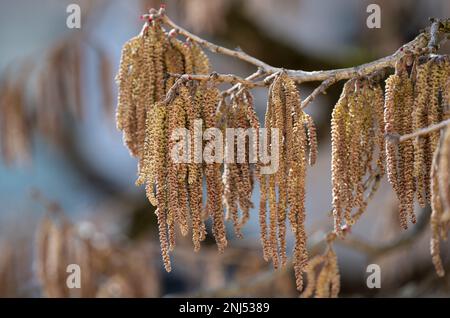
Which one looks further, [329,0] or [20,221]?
[329,0]

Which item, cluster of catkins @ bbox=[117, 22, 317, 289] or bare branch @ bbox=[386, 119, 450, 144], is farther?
cluster of catkins @ bbox=[117, 22, 317, 289]

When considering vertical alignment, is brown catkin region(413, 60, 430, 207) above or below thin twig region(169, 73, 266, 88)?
below

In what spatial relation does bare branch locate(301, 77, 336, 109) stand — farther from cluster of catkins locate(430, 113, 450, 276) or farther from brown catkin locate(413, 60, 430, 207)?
cluster of catkins locate(430, 113, 450, 276)

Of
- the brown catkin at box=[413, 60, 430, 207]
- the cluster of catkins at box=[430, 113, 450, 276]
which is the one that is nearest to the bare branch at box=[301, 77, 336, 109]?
the brown catkin at box=[413, 60, 430, 207]

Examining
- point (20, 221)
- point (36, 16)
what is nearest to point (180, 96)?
point (20, 221)

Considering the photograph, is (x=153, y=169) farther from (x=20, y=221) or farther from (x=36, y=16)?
(x=36, y=16)

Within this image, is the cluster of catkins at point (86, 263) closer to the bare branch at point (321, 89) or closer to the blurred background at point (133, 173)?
the blurred background at point (133, 173)

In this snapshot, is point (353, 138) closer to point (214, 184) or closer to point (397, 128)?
point (397, 128)
